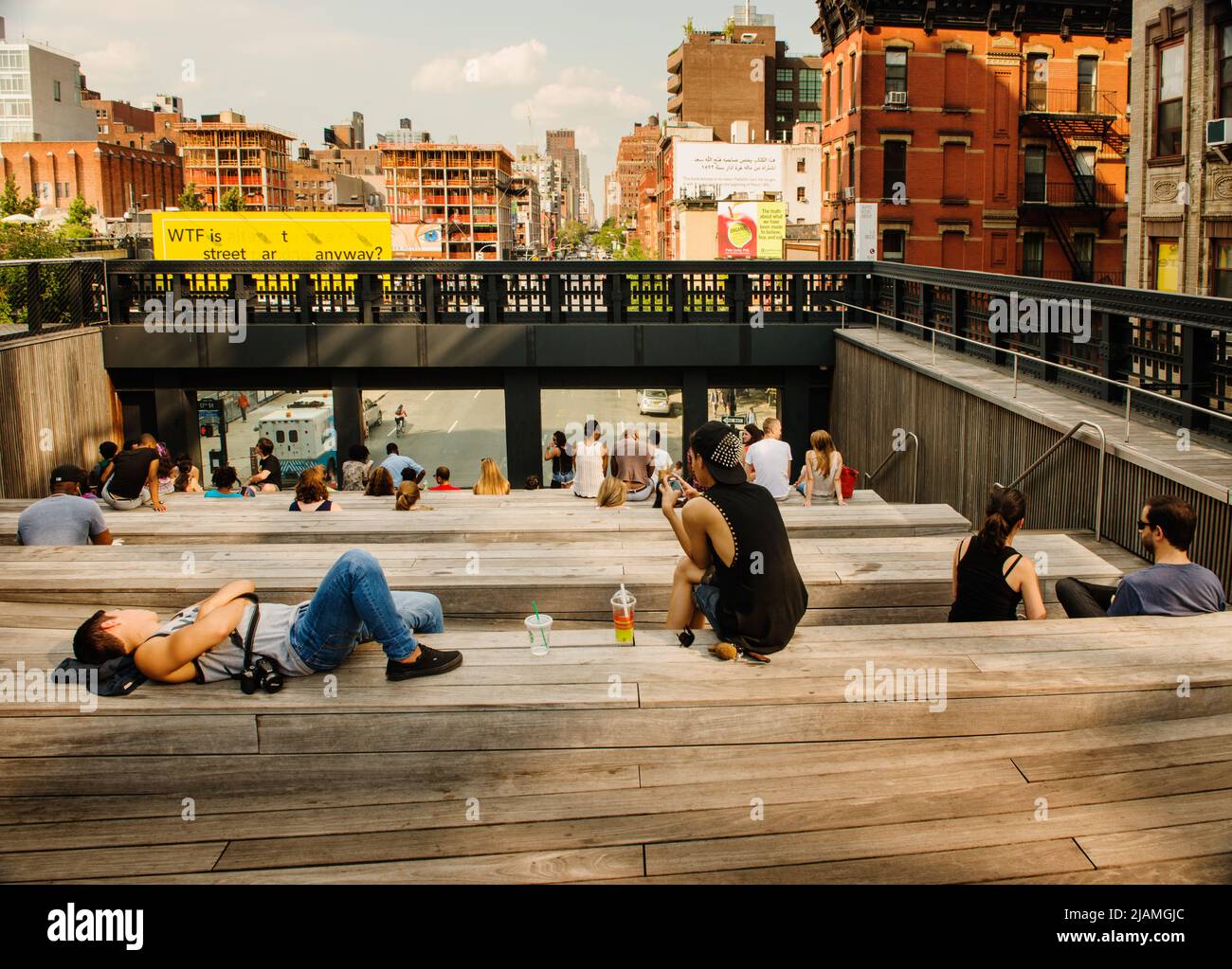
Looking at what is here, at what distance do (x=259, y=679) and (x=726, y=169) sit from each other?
275ft

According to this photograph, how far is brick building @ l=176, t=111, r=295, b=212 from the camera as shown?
174750mm

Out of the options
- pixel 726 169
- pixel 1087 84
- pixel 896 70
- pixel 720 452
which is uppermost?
pixel 726 169

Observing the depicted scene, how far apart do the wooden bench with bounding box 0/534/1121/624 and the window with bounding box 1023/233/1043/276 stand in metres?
41.2

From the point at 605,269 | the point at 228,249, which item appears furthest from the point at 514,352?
the point at 228,249

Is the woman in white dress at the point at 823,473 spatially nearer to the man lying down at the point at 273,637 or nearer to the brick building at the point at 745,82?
the man lying down at the point at 273,637

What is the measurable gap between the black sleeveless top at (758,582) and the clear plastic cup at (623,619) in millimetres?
493

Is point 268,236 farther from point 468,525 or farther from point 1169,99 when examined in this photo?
point 1169,99

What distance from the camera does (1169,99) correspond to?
24672 mm

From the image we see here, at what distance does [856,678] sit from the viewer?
17.0 ft

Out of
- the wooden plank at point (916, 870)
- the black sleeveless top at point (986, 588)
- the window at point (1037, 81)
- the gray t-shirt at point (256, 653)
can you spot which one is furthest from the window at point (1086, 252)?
the gray t-shirt at point (256, 653)

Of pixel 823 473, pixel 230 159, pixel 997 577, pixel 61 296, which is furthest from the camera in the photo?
pixel 230 159

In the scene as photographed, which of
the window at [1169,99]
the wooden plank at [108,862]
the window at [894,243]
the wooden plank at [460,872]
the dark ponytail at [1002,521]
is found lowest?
the wooden plank at [460,872]

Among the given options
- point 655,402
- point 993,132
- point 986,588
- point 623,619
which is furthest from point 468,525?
point 655,402

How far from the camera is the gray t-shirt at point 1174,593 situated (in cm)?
616
